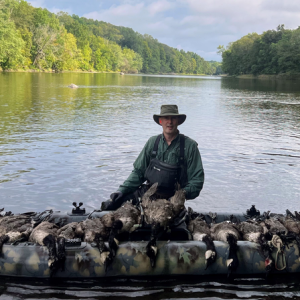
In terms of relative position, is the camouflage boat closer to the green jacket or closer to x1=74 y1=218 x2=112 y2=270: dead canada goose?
x1=74 y1=218 x2=112 y2=270: dead canada goose

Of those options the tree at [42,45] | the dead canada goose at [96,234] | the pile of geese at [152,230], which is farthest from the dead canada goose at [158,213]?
the tree at [42,45]

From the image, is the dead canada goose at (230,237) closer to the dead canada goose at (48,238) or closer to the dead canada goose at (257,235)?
the dead canada goose at (257,235)

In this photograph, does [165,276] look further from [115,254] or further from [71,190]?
[71,190]

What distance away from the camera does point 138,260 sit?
5598mm

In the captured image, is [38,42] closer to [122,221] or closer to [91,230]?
[91,230]

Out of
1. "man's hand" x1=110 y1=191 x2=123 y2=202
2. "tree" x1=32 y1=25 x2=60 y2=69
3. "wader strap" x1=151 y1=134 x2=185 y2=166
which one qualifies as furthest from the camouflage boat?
"tree" x1=32 y1=25 x2=60 y2=69

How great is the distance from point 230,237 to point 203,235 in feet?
1.57

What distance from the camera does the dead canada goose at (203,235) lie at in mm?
5570

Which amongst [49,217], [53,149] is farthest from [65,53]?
[49,217]

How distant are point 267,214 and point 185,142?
2.02 metres

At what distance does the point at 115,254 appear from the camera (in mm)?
5582

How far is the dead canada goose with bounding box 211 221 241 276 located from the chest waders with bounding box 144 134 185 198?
1.00m

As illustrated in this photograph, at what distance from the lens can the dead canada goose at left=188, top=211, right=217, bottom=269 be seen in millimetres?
5570

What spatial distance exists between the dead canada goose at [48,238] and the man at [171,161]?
1418 millimetres
